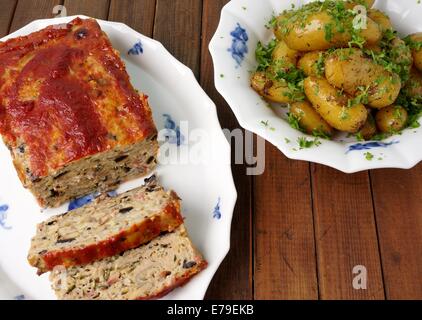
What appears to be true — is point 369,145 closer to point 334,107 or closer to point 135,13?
point 334,107

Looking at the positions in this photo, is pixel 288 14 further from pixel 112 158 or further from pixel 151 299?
pixel 151 299

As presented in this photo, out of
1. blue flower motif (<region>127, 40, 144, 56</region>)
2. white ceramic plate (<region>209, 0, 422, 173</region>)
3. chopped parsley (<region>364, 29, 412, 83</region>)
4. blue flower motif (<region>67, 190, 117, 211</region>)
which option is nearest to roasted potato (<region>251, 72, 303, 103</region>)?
white ceramic plate (<region>209, 0, 422, 173</region>)

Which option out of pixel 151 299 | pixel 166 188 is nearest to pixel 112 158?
pixel 166 188

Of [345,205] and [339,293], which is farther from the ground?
[345,205]

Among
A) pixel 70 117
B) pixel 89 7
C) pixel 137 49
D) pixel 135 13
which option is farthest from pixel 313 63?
pixel 89 7

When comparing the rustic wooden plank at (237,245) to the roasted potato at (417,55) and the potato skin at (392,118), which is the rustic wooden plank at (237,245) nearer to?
Result: the potato skin at (392,118)
